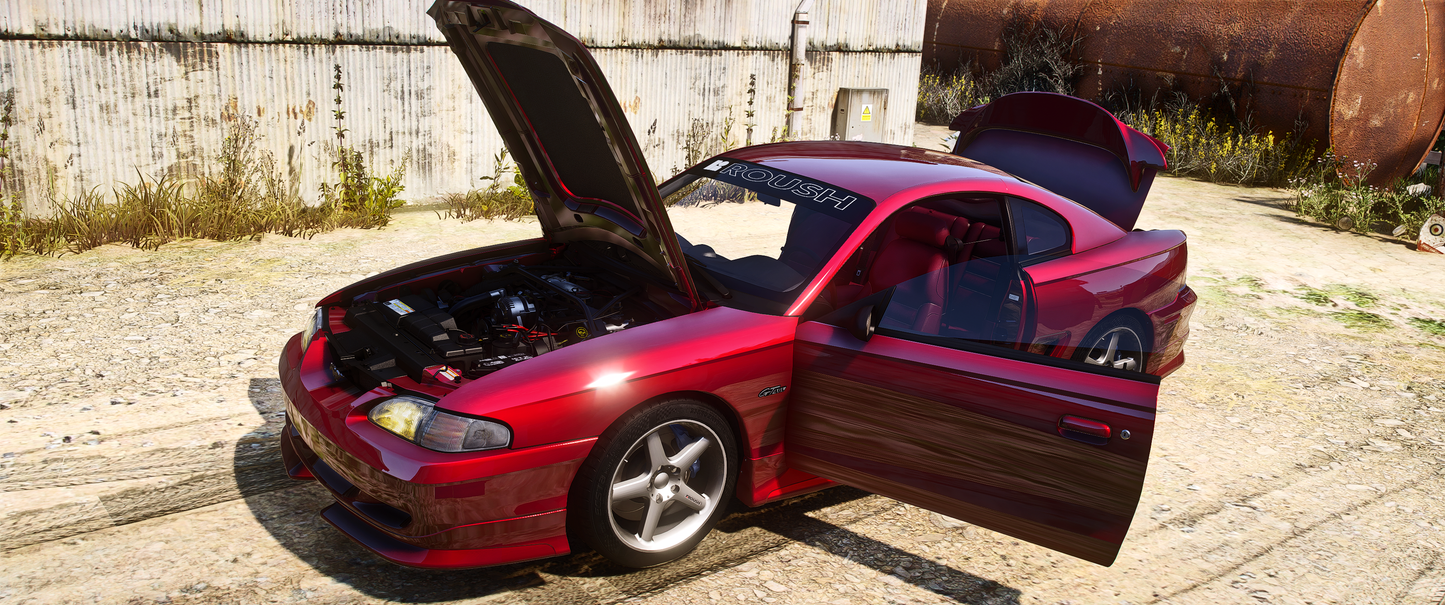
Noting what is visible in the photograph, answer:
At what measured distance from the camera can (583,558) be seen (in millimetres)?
3523

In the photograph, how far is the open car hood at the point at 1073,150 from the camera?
17.1ft

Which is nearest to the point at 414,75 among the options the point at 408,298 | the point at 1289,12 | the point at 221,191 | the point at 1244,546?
the point at 221,191

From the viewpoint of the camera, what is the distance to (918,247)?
4164 mm

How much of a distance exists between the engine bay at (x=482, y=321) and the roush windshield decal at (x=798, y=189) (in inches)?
30.1

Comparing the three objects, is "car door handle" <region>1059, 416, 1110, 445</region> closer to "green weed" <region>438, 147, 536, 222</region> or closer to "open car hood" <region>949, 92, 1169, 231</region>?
"open car hood" <region>949, 92, 1169, 231</region>

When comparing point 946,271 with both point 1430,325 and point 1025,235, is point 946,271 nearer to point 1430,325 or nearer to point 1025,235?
point 1025,235

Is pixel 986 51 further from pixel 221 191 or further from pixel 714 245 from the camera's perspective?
pixel 714 245

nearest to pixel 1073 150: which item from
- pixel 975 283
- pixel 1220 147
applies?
pixel 975 283

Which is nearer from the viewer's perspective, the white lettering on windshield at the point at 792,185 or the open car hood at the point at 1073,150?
the white lettering on windshield at the point at 792,185

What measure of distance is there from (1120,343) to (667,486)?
2.70 m

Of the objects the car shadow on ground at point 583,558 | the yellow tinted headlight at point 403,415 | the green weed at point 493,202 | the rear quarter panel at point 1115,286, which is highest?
the rear quarter panel at point 1115,286

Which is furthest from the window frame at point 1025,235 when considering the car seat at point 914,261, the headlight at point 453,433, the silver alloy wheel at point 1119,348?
the headlight at point 453,433

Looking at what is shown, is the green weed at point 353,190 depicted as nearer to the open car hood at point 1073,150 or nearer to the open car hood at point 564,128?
the open car hood at point 564,128

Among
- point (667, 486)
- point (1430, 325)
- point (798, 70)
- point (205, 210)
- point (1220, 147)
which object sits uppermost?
point (798, 70)
